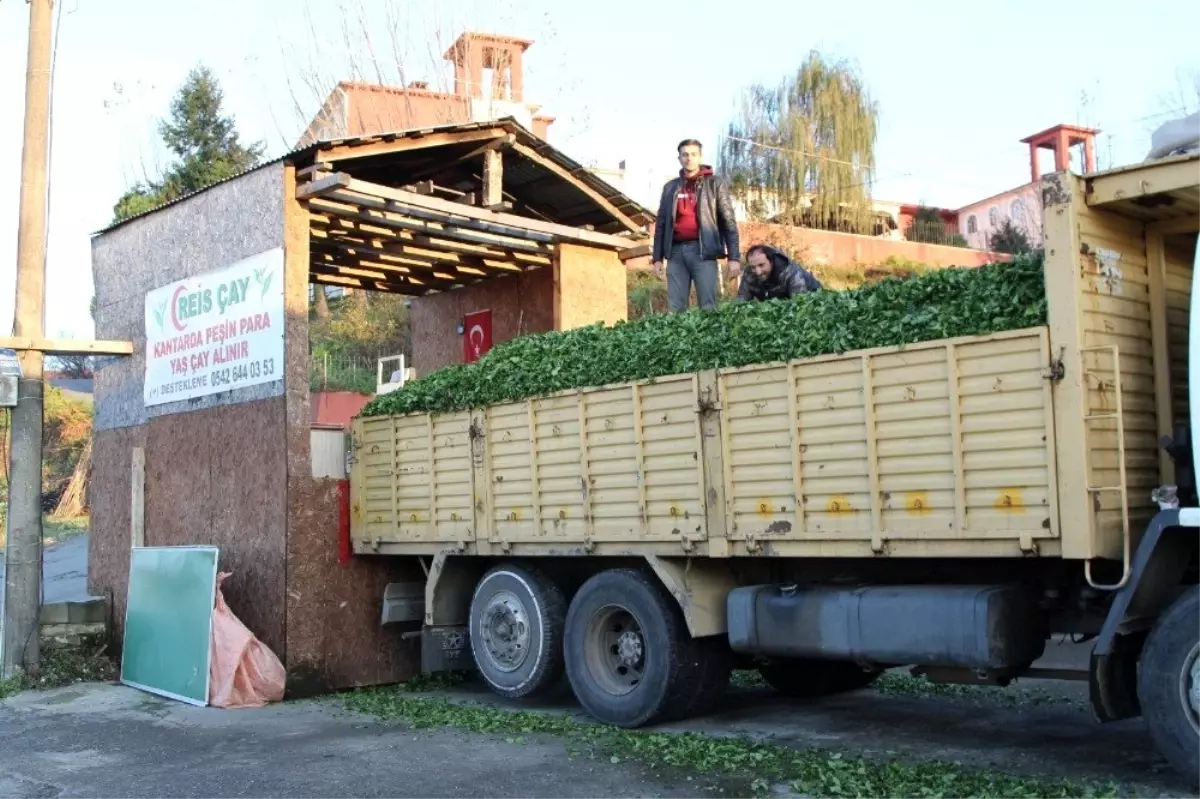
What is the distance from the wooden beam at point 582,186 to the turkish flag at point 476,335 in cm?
234

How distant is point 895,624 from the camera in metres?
6.96

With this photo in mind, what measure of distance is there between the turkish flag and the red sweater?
4.70 meters

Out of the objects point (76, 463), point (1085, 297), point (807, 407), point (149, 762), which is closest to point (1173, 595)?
point (1085, 297)

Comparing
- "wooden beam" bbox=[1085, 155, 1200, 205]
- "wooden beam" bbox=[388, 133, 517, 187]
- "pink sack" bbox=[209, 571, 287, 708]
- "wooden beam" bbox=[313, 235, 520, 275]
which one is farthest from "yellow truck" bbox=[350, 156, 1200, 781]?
"wooden beam" bbox=[313, 235, 520, 275]

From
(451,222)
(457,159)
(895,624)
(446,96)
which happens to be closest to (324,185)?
(451,222)

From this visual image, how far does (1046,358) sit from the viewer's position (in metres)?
6.26

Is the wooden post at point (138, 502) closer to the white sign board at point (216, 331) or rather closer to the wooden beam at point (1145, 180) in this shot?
the white sign board at point (216, 331)

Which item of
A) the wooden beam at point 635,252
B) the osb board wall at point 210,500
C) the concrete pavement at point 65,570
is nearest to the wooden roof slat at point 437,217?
the wooden beam at point 635,252

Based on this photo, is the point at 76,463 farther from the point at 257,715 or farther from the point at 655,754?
the point at 655,754

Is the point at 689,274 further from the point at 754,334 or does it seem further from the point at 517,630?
the point at 517,630

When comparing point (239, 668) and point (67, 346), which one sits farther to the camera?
point (67, 346)

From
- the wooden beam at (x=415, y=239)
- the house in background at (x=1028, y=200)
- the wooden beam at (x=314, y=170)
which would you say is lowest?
the wooden beam at (x=415, y=239)

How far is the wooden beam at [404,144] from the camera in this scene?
430 inches

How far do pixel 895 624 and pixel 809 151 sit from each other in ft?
92.2
